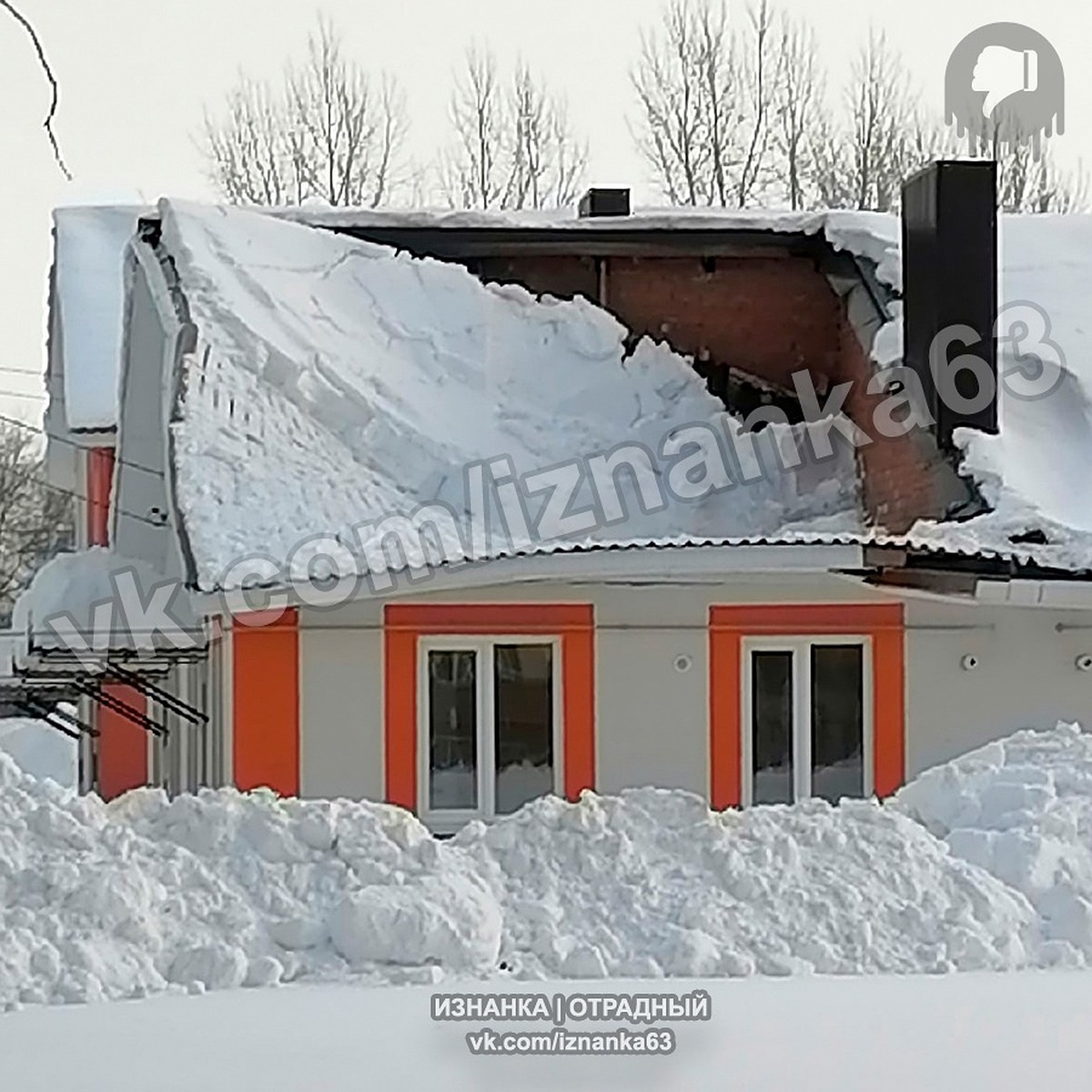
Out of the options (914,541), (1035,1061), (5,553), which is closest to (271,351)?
(914,541)

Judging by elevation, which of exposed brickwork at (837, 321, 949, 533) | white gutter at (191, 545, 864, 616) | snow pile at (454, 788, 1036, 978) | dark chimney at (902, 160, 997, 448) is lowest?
snow pile at (454, 788, 1036, 978)

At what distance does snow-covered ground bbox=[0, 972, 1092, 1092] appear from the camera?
4.81 meters

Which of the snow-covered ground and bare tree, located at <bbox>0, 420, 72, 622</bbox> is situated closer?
the snow-covered ground

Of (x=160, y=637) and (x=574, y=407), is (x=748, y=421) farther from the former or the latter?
(x=160, y=637)

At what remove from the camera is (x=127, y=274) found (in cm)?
1322

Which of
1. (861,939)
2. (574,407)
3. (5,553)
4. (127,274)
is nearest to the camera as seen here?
(861,939)

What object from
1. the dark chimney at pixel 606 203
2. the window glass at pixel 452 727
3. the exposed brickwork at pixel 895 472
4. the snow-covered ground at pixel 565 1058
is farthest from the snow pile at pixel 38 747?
the snow-covered ground at pixel 565 1058

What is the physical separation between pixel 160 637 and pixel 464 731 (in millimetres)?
2294

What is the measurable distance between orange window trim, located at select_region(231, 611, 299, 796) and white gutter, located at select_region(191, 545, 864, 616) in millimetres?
394

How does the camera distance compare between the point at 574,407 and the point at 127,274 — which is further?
the point at 127,274

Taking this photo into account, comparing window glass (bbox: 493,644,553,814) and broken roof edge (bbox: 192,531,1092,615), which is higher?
broken roof edge (bbox: 192,531,1092,615)

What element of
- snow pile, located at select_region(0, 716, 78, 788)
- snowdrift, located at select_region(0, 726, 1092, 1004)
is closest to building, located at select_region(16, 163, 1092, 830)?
snowdrift, located at select_region(0, 726, 1092, 1004)

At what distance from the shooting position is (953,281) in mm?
11180

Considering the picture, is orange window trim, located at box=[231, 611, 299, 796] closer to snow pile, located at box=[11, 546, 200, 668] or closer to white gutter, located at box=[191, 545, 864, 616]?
white gutter, located at box=[191, 545, 864, 616]
